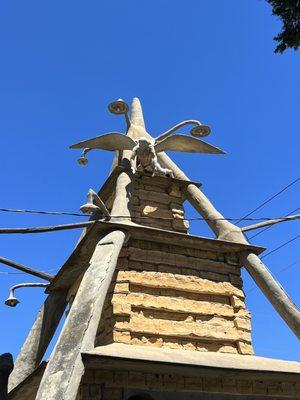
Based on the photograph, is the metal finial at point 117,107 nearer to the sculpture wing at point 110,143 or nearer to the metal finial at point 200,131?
the sculpture wing at point 110,143

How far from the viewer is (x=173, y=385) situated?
7008 mm

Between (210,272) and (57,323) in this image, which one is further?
(57,323)

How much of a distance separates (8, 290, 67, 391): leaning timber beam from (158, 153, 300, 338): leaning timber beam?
3.99m

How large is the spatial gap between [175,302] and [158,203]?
3223 mm

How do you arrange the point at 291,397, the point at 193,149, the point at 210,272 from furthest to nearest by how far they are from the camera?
the point at 193,149 < the point at 210,272 < the point at 291,397

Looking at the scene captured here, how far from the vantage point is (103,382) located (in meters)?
6.60

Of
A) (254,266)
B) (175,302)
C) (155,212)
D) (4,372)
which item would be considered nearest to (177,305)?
(175,302)

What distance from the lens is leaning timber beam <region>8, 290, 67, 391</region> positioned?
9.65 m

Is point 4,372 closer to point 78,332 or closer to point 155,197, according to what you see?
point 78,332

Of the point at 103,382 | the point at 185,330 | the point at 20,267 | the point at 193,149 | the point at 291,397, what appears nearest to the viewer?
the point at 103,382

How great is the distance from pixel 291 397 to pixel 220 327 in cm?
172

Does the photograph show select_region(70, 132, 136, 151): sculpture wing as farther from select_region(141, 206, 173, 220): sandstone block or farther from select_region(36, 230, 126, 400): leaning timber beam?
select_region(36, 230, 126, 400): leaning timber beam

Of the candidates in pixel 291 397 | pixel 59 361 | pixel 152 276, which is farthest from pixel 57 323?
pixel 291 397

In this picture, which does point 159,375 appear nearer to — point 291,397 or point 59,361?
point 59,361
